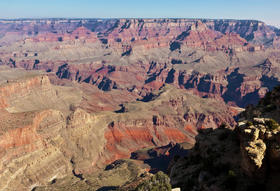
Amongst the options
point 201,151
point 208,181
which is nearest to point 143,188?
point 208,181

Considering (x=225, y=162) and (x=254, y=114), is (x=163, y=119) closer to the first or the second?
(x=254, y=114)

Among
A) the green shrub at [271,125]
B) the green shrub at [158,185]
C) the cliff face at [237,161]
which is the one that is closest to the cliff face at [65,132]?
the green shrub at [158,185]

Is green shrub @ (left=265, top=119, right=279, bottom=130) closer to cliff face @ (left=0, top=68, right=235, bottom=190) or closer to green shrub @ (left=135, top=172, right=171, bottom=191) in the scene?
green shrub @ (left=135, top=172, right=171, bottom=191)

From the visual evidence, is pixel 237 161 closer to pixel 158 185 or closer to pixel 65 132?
pixel 158 185

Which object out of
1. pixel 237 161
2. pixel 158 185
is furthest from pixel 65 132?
pixel 237 161

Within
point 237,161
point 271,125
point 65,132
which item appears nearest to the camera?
point 271,125

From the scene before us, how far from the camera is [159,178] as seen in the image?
135 ft

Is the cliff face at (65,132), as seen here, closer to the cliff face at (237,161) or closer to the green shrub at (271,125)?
the cliff face at (237,161)

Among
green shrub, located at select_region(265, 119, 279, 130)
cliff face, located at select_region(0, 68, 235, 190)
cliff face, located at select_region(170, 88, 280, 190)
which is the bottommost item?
cliff face, located at select_region(0, 68, 235, 190)

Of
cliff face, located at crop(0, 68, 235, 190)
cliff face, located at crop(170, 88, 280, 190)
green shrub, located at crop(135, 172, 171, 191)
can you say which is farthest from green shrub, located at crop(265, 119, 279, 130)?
cliff face, located at crop(0, 68, 235, 190)

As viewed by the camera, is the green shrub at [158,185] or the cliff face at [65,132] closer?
the green shrub at [158,185]

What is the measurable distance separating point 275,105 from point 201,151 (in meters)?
17.9

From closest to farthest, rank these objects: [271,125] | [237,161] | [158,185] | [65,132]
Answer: [271,125]
[237,161]
[158,185]
[65,132]

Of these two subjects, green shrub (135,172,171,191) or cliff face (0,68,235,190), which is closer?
green shrub (135,172,171,191)
